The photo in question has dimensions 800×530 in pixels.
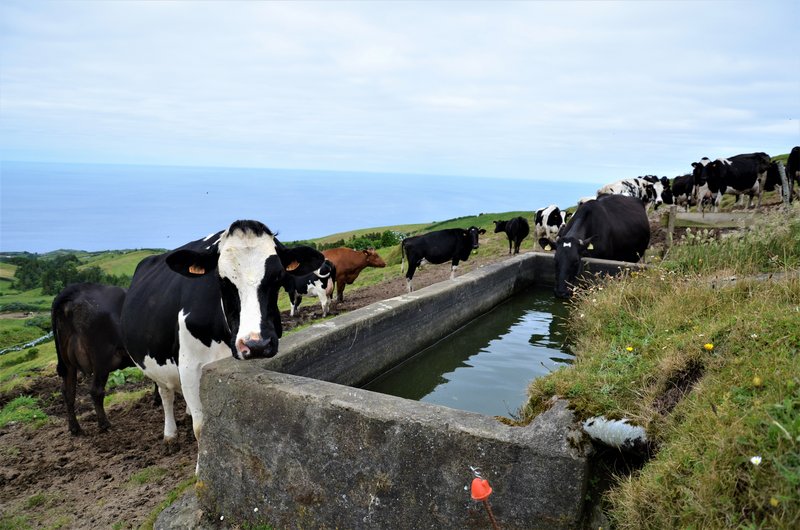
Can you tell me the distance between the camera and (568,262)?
30.1 feet

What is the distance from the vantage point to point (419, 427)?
127 inches

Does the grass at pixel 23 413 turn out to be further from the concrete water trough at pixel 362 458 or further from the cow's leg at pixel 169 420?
the concrete water trough at pixel 362 458

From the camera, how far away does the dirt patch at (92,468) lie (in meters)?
4.60

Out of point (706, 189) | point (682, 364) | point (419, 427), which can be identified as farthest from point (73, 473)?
point (706, 189)

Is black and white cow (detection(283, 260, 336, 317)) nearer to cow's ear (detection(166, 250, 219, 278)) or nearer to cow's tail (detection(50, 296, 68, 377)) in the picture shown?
cow's tail (detection(50, 296, 68, 377))

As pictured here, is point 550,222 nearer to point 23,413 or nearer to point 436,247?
point 436,247

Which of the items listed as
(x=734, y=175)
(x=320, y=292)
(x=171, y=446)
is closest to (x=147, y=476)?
(x=171, y=446)

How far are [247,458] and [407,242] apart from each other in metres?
10.9

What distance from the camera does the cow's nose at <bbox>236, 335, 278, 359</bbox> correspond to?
371 cm

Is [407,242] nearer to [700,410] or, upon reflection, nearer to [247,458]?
[247,458]

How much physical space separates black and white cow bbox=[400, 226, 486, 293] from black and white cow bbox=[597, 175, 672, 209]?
25.4 feet

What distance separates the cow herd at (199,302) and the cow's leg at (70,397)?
13mm

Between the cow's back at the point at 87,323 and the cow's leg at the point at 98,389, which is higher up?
the cow's back at the point at 87,323

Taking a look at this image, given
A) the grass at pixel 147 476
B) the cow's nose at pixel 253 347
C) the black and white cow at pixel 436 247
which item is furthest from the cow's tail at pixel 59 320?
the black and white cow at pixel 436 247
